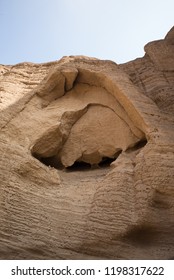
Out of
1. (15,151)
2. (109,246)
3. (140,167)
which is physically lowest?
(109,246)

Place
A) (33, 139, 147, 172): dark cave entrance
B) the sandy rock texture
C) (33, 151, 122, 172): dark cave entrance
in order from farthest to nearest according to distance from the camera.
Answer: (33, 151, 122, 172): dark cave entrance, (33, 139, 147, 172): dark cave entrance, the sandy rock texture

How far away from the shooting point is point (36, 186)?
27.5 feet

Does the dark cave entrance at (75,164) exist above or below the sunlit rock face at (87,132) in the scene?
below

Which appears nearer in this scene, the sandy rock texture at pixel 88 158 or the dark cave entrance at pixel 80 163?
the sandy rock texture at pixel 88 158

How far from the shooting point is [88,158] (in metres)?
10.2

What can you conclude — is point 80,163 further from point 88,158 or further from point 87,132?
point 87,132

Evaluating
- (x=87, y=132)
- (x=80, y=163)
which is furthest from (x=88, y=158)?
(x=87, y=132)

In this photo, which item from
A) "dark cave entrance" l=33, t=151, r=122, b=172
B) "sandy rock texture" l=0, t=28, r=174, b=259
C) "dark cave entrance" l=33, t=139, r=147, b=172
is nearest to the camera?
"sandy rock texture" l=0, t=28, r=174, b=259

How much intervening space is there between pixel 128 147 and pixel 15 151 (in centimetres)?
299

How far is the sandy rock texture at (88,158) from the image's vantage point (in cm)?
721

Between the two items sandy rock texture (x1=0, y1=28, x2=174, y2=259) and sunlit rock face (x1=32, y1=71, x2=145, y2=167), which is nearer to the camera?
sandy rock texture (x1=0, y1=28, x2=174, y2=259)

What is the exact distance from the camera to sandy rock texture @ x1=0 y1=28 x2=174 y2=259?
7212mm

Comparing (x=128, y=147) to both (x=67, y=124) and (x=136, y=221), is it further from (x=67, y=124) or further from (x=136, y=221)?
(x=136, y=221)
